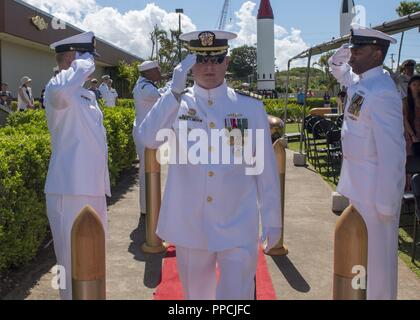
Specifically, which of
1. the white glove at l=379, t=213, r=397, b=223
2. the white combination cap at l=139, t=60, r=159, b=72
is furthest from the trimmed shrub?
the white glove at l=379, t=213, r=397, b=223

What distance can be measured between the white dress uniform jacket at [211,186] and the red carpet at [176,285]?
1518 mm

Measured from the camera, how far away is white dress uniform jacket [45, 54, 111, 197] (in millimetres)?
3658

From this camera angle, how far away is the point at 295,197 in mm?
8773

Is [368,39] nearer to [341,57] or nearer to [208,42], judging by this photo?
[341,57]

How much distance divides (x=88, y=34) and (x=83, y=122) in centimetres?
83

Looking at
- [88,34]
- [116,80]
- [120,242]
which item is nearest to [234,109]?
[88,34]

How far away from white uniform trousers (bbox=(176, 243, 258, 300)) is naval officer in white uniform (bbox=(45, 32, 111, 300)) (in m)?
1.04

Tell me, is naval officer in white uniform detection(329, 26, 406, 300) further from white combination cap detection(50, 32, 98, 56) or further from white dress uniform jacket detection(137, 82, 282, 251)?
white combination cap detection(50, 32, 98, 56)

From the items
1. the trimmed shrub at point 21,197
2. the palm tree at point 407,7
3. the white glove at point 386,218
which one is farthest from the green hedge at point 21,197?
the palm tree at point 407,7

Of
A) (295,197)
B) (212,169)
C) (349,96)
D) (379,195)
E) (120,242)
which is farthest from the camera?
(295,197)

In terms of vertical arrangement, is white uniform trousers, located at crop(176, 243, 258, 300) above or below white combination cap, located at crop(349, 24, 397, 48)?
below

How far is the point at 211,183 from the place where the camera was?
2975 mm

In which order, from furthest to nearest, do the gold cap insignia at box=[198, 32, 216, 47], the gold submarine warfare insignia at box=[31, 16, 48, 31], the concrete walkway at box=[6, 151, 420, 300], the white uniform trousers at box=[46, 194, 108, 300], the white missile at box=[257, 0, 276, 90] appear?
the white missile at box=[257, 0, 276, 90], the gold submarine warfare insignia at box=[31, 16, 48, 31], the concrete walkway at box=[6, 151, 420, 300], the white uniform trousers at box=[46, 194, 108, 300], the gold cap insignia at box=[198, 32, 216, 47]
